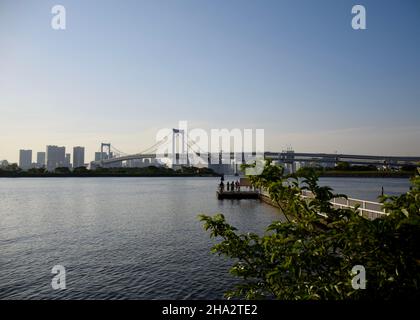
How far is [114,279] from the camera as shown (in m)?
13.2

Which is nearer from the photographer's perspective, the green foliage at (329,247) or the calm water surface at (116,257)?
the green foliage at (329,247)

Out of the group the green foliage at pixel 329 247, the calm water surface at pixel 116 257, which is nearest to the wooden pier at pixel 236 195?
the calm water surface at pixel 116 257

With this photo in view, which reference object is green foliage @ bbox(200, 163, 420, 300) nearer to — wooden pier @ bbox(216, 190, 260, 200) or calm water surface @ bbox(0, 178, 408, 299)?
calm water surface @ bbox(0, 178, 408, 299)

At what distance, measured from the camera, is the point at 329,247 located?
402cm

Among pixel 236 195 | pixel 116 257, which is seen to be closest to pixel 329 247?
pixel 116 257

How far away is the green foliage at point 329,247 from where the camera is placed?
3.39m

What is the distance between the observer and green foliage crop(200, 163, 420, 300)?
3395 millimetres

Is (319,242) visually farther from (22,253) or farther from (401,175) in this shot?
(401,175)

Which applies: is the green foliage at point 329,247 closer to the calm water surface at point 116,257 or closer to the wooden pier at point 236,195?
the calm water surface at point 116,257

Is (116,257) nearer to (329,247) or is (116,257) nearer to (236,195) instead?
(329,247)

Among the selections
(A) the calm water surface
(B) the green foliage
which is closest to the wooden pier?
(A) the calm water surface

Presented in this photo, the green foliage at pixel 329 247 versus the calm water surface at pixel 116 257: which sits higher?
the green foliage at pixel 329 247

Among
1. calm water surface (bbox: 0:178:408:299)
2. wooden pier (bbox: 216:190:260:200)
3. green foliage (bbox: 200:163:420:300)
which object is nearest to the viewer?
green foliage (bbox: 200:163:420:300)
